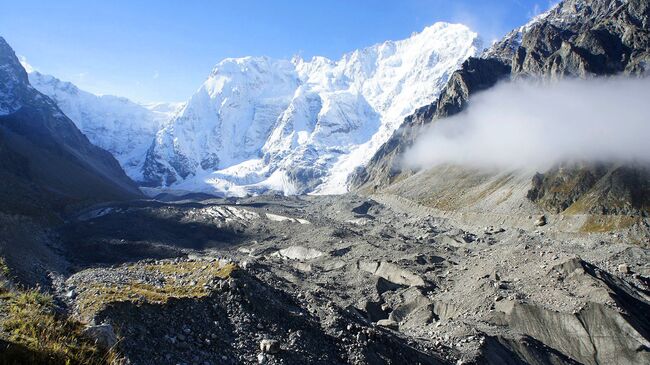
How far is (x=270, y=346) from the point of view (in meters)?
24.2

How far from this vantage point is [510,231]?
119 m

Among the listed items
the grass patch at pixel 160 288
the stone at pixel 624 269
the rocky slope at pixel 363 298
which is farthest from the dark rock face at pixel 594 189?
the grass patch at pixel 160 288

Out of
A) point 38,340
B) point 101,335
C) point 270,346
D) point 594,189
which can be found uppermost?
point 38,340

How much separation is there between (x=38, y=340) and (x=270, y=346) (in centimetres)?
1310

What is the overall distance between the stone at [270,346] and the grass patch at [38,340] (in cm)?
965

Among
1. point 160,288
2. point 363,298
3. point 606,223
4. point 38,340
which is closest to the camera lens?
point 38,340

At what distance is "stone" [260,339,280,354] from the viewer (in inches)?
951

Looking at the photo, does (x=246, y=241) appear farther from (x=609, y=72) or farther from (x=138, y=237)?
(x=609, y=72)

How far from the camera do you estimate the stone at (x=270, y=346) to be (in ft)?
79.2

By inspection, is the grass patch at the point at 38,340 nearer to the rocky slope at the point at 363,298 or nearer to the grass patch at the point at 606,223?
the rocky slope at the point at 363,298

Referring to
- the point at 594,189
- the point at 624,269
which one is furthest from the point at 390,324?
the point at 594,189

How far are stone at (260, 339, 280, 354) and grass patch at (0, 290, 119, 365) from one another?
9647 millimetres

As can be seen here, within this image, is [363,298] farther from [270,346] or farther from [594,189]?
[594,189]

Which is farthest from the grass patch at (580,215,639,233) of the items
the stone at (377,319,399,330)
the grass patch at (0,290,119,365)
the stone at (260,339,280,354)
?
the grass patch at (0,290,119,365)
